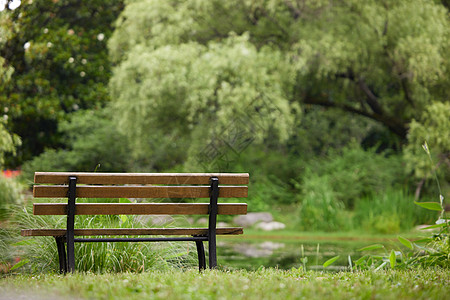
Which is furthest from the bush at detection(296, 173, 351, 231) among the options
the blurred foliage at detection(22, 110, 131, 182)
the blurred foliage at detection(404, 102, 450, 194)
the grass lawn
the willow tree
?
the grass lawn

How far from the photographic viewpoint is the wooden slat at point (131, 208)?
4680 millimetres

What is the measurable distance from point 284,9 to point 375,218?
235 inches

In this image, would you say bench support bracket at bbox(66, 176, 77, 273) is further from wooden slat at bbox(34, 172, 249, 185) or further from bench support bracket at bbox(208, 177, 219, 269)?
bench support bracket at bbox(208, 177, 219, 269)

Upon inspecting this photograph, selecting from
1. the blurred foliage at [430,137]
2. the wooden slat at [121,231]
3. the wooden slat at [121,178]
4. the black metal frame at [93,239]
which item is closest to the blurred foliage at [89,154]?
the blurred foliage at [430,137]

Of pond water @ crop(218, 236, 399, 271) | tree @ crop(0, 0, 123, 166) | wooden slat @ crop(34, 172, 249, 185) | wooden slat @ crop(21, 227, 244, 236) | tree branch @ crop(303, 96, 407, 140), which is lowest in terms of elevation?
pond water @ crop(218, 236, 399, 271)

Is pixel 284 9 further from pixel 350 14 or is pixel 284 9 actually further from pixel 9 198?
pixel 9 198

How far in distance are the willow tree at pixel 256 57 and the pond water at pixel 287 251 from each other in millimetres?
3150

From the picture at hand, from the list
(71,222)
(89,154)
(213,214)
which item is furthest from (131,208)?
(89,154)

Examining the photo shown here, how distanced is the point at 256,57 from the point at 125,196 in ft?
29.7

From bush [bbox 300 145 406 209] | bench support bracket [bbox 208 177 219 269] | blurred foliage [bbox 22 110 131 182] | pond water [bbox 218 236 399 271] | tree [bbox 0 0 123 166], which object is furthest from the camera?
tree [bbox 0 0 123 166]

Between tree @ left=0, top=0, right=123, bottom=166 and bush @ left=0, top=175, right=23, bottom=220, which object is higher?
tree @ left=0, top=0, right=123, bottom=166

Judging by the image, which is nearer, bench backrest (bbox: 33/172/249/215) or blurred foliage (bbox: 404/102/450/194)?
bench backrest (bbox: 33/172/249/215)

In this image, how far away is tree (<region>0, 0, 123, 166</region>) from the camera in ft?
61.0

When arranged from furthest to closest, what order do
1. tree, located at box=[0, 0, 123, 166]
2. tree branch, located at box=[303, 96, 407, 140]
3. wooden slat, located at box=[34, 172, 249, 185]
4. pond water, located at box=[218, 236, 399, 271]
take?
tree, located at box=[0, 0, 123, 166] < tree branch, located at box=[303, 96, 407, 140] < pond water, located at box=[218, 236, 399, 271] < wooden slat, located at box=[34, 172, 249, 185]
